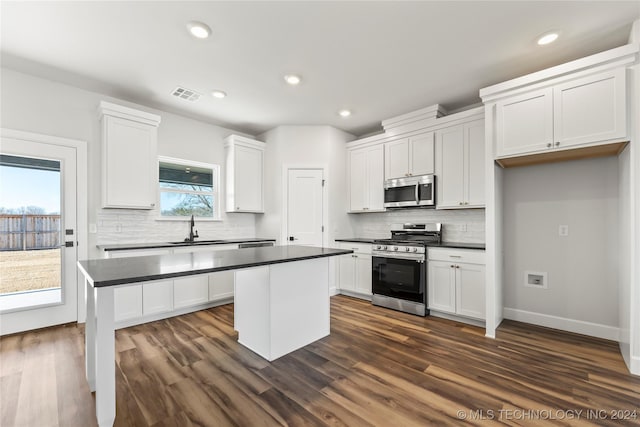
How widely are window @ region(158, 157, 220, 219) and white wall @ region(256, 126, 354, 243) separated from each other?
0.92 metres

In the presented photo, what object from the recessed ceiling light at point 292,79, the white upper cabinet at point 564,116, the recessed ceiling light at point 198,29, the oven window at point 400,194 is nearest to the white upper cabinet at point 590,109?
the white upper cabinet at point 564,116

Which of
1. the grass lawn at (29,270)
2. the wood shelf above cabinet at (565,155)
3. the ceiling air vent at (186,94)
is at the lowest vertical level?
the grass lawn at (29,270)

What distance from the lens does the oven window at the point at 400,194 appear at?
4.07 m

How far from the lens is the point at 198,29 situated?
234cm

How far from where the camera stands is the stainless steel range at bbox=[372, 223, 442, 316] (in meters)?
3.59

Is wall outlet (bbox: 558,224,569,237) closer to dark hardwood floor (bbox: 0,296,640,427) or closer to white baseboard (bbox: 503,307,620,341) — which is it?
white baseboard (bbox: 503,307,620,341)

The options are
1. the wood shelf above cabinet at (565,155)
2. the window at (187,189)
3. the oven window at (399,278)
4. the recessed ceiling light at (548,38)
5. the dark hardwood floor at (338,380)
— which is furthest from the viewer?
the window at (187,189)

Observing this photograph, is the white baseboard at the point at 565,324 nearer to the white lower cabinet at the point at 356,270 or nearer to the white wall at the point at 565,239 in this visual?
the white wall at the point at 565,239

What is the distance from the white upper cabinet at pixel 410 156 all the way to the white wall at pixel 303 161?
90cm

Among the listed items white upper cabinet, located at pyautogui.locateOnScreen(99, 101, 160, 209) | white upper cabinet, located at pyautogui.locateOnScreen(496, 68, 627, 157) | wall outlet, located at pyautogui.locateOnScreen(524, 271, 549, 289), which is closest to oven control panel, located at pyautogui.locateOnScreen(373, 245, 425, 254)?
wall outlet, located at pyautogui.locateOnScreen(524, 271, 549, 289)

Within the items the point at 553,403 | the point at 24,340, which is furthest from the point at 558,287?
the point at 24,340

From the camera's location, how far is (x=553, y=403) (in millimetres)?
1825

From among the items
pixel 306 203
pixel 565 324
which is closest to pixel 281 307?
pixel 306 203

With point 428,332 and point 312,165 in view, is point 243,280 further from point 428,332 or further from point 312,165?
point 312,165
